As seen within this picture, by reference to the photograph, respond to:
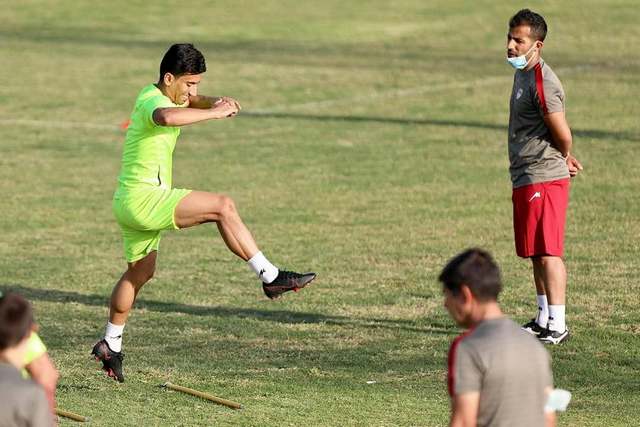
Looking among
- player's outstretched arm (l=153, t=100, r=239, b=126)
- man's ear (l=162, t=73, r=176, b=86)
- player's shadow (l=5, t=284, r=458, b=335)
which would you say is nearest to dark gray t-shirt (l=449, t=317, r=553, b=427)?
player's outstretched arm (l=153, t=100, r=239, b=126)

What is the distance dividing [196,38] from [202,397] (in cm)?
2378

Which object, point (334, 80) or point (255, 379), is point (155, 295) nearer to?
point (255, 379)

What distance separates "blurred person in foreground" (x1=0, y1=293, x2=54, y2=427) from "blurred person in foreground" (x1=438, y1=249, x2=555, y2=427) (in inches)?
64.2

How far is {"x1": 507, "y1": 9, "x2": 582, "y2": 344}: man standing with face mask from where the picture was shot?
10492 millimetres

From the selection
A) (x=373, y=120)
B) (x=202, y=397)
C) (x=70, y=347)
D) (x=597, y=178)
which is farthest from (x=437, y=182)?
(x=202, y=397)

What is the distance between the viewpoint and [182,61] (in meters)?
9.42

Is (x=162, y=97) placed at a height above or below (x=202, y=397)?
above

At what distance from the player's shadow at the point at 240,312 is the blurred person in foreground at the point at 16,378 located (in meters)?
6.18

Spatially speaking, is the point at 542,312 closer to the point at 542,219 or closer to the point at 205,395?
the point at 542,219

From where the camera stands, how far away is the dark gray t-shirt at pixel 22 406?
16.9 ft

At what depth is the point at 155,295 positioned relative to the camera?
12836 mm

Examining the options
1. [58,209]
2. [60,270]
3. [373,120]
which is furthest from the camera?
[373,120]

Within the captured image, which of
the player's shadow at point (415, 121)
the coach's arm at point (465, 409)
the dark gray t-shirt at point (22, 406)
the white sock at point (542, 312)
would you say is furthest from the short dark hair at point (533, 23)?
the player's shadow at point (415, 121)

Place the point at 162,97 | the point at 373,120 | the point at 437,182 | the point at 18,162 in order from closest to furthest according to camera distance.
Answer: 1. the point at 162,97
2. the point at 437,182
3. the point at 18,162
4. the point at 373,120
